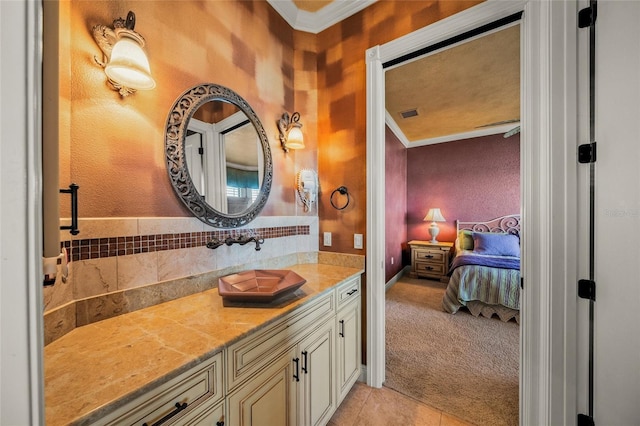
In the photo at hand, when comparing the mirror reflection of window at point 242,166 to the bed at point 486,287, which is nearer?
the mirror reflection of window at point 242,166

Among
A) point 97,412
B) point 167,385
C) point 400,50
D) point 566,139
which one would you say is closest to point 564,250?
point 566,139

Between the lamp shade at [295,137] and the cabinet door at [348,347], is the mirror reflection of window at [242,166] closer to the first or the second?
the lamp shade at [295,137]

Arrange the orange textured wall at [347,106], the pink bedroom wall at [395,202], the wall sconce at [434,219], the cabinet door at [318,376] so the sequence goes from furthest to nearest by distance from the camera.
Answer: the wall sconce at [434,219] < the pink bedroom wall at [395,202] < the orange textured wall at [347,106] < the cabinet door at [318,376]

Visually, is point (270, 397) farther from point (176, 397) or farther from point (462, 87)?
point (462, 87)

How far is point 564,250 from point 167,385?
5.70 feet

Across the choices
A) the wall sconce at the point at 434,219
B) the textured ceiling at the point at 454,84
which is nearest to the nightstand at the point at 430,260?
the wall sconce at the point at 434,219

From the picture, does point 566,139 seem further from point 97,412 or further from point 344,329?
point 97,412

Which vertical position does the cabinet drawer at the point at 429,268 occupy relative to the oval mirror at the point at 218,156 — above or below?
below

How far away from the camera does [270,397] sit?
39.8 inches

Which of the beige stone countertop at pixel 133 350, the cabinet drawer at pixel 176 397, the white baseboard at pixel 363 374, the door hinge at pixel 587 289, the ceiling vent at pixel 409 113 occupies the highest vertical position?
the ceiling vent at pixel 409 113

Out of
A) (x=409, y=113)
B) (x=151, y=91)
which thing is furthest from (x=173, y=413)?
(x=409, y=113)

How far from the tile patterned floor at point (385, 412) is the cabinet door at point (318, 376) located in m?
0.20

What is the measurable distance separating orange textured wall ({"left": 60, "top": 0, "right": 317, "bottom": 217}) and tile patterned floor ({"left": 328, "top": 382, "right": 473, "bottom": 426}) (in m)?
1.48

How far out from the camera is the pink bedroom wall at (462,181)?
171 inches
